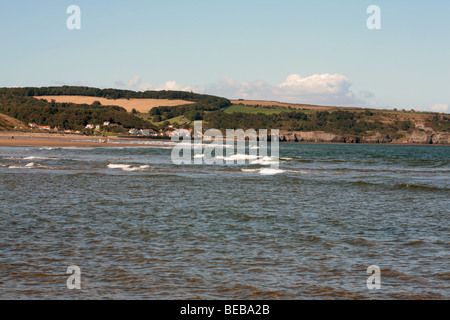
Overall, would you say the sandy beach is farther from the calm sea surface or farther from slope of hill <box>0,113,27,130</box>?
the calm sea surface

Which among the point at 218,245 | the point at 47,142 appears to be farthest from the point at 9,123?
the point at 218,245

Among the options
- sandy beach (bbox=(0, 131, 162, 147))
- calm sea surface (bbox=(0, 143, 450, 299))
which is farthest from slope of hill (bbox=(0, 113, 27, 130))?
calm sea surface (bbox=(0, 143, 450, 299))

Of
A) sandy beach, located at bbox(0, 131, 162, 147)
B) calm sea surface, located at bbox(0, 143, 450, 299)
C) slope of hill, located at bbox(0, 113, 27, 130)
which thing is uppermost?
slope of hill, located at bbox(0, 113, 27, 130)

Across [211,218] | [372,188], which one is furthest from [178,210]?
[372,188]

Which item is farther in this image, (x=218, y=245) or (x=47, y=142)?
(x=47, y=142)

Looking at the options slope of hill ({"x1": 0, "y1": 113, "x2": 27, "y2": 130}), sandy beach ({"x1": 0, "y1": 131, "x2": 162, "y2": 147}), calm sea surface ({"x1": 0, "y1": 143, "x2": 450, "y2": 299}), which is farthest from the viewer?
slope of hill ({"x1": 0, "y1": 113, "x2": 27, "y2": 130})

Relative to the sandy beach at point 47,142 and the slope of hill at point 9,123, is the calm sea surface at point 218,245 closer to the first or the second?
the sandy beach at point 47,142

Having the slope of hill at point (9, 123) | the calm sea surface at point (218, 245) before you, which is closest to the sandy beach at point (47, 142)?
the slope of hill at point (9, 123)

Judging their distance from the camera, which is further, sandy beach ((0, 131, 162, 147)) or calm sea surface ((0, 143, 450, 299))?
sandy beach ((0, 131, 162, 147))

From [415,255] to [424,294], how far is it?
3617 millimetres

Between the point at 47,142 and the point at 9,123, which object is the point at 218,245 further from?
the point at 9,123

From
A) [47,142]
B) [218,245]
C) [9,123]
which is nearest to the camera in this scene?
[218,245]

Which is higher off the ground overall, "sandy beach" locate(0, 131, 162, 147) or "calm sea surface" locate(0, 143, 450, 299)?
"sandy beach" locate(0, 131, 162, 147)

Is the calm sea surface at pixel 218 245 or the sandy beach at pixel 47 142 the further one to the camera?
the sandy beach at pixel 47 142
